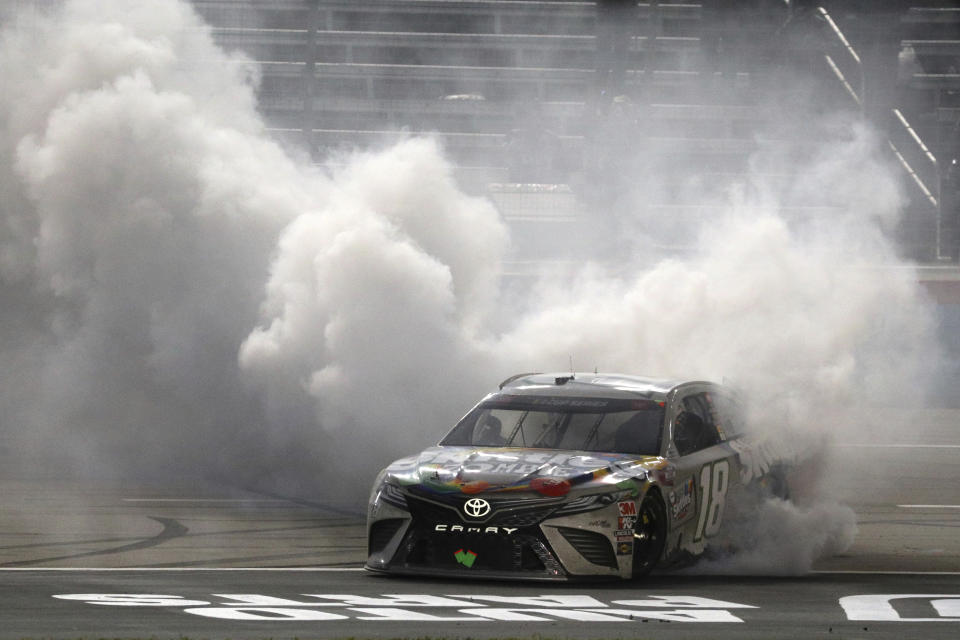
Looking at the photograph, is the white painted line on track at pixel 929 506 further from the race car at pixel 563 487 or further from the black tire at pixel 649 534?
the black tire at pixel 649 534

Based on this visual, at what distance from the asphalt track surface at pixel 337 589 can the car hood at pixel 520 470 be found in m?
0.53

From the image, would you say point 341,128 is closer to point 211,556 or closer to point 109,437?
point 109,437

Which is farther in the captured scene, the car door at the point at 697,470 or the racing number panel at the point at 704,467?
the racing number panel at the point at 704,467

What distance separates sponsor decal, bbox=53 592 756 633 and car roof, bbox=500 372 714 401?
1992mm

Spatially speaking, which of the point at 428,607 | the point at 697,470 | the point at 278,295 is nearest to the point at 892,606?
the point at 697,470

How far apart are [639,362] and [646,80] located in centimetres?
1912

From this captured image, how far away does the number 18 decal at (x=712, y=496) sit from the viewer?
30.8 ft

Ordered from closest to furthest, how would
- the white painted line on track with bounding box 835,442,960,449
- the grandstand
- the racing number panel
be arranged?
1. the racing number panel
2. the white painted line on track with bounding box 835,442,960,449
3. the grandstand

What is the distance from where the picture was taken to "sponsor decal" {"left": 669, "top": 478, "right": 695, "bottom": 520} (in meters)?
8.95

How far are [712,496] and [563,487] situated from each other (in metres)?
1.44

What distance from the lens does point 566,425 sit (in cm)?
960

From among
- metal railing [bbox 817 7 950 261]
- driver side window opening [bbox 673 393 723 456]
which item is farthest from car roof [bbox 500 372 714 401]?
metal railing [bbox 817 7 950 261]

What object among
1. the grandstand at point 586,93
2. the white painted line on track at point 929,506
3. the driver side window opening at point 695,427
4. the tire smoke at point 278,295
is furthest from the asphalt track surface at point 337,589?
the grandstand at point 586,93

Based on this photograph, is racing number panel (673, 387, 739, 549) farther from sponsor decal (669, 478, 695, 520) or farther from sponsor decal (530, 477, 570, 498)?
sponsor decal (530, 477, 570, 498)
